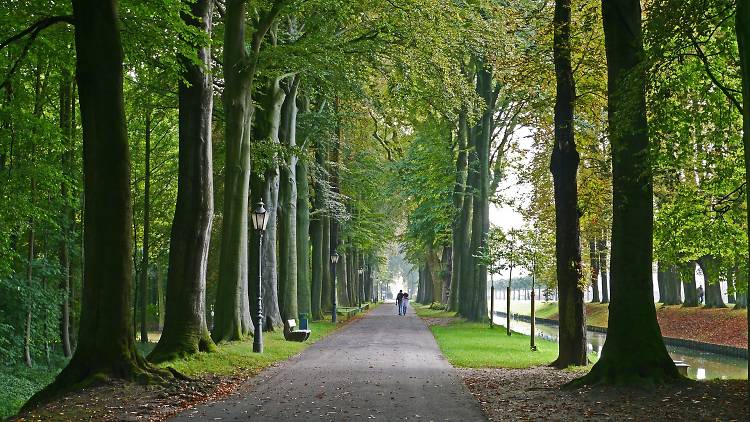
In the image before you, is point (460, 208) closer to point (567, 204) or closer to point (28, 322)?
point (28, 322)

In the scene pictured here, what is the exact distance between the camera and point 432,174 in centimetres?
3969

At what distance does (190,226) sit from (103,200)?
3.92m

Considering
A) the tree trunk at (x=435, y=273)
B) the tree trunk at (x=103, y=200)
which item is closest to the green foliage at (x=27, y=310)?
the tree trunk at (x=103, y=200)

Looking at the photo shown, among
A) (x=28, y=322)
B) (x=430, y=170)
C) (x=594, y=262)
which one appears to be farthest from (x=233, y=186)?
(x=594, y=262)

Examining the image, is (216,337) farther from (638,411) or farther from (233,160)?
(638,411)

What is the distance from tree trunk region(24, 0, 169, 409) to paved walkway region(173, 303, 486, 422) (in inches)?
75.5

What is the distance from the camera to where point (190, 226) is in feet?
49.4

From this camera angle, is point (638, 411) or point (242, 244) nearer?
point (638, 411)

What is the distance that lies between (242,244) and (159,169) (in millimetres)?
17662

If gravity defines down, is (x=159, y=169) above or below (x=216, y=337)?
above

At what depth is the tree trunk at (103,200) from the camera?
11180 mm

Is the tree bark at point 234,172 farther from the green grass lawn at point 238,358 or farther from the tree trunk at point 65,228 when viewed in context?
the tree trunk at point 65,228

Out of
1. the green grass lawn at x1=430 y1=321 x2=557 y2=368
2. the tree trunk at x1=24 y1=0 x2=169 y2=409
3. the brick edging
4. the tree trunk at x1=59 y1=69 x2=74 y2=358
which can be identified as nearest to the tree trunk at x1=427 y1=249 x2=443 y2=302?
the brick edging

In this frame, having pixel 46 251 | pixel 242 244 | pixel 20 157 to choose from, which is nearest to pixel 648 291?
pixel 242 244
